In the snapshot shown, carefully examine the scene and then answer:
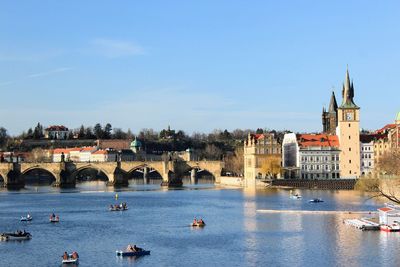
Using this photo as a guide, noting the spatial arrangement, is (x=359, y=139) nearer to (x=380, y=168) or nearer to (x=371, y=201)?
(x=380, y=168)

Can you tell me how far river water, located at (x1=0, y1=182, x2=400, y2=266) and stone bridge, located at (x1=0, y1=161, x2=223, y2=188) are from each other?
4865 cm

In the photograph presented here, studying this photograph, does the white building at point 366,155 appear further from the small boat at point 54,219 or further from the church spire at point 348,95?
the small boat at point 54,219

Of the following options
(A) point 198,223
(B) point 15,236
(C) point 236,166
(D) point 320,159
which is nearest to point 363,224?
(A) point 198,223

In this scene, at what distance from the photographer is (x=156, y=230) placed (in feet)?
259

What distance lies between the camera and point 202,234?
74.9 metres

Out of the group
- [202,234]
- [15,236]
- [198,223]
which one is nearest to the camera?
[15,236]

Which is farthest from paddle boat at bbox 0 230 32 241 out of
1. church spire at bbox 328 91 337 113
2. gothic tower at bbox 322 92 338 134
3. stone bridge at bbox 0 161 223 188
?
church spire at bbox 328 91 337 113

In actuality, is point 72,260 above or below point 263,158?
below

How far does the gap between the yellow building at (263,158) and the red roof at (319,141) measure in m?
4.97

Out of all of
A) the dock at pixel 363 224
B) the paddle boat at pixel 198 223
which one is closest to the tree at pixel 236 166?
the paddle boat at pixel 198 223

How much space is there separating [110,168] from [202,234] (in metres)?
95.8

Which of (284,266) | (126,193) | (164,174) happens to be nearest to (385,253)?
(284,266)

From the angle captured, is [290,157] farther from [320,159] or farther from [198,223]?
[198,223]

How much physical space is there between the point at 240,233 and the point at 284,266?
59.5 ft
